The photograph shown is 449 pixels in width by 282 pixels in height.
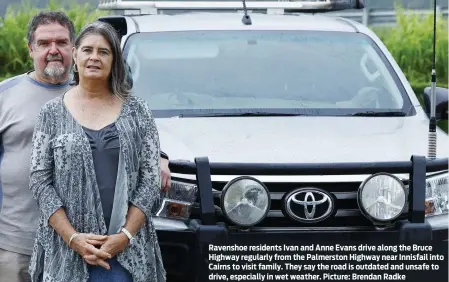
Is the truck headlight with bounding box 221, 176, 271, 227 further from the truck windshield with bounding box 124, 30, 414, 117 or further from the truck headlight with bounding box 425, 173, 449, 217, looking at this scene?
the truck windshield with bounding box 124, 30, 414, 117

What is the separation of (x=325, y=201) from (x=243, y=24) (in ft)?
6.73

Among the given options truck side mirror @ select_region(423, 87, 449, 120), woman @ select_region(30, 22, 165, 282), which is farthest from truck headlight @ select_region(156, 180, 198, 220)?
truck side mirror @ select_region(423, 87, 449, 120)

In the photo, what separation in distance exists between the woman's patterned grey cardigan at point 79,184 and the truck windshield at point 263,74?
1.50m

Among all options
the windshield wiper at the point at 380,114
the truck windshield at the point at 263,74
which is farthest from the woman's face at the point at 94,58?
the windshield wiper at the point at 380,114

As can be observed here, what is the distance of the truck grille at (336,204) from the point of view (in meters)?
5.09

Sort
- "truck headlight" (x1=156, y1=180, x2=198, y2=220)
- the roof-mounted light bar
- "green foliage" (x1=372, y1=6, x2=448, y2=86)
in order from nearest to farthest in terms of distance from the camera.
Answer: "truck headlight" (x1=156, y1=180, x2=198, y2=220) < the roof-mounted light bar < "green foliage" (x1=372, y1=6, x2=448, y2=86)

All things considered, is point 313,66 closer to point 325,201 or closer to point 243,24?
point 243,24

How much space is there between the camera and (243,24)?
6.88m

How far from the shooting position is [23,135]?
4930 millimetres

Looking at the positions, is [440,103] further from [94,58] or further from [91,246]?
[91,246]

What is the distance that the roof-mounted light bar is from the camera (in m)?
7.62

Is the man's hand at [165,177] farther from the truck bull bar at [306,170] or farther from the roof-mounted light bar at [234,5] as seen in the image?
the roof-mounted light bar at [234,5]

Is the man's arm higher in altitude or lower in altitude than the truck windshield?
lower

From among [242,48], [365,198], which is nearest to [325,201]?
[365,198]
